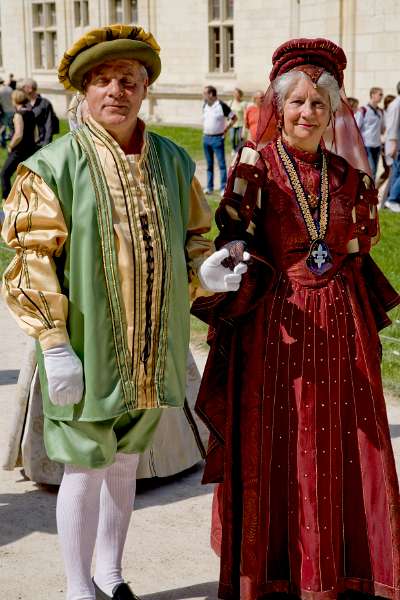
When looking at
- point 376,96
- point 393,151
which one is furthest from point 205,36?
point 393,151

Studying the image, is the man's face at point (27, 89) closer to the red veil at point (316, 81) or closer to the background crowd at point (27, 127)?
the background crowd at point (27, 127)

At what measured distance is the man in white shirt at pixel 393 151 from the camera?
38.7ft

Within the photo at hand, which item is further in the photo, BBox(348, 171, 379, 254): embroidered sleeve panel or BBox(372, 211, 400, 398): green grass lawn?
BBox(372, 211, 400, 398): green grass lawn

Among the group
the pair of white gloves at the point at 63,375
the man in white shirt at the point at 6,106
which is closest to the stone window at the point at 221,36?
the man in white shirt at the point at 6,106

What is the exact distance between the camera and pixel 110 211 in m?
2.83

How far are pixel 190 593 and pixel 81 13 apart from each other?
27.4 meters

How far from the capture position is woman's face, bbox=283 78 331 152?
308cm

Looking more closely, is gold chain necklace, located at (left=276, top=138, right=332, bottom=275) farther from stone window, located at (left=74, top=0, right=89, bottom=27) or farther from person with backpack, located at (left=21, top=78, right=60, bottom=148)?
stone window, located at (left=74, top=0, right=89, bottom=27)

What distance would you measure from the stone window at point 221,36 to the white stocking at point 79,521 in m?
22.1

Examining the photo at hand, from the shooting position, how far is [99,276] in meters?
2.83

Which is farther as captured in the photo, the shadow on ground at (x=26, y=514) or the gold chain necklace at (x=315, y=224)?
the shadow on ground at (x=26, y=514)

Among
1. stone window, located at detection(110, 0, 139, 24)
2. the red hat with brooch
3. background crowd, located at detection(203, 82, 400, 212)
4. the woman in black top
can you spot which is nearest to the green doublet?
the red hat with brooch

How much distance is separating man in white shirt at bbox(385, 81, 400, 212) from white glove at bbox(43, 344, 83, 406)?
9474mm

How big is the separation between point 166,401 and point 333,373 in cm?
52
